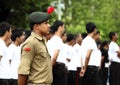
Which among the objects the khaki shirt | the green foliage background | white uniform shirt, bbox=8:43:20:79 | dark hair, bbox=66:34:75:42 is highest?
the green foliage background

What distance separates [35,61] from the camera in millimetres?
7727

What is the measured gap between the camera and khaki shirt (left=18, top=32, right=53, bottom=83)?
7.67 meters

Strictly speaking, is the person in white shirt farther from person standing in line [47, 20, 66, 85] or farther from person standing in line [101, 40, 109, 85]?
person standing in line [101, 40, 109, 85]

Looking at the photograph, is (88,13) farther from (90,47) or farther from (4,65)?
(4,65)

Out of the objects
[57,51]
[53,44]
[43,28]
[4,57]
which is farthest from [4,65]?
[43,28]

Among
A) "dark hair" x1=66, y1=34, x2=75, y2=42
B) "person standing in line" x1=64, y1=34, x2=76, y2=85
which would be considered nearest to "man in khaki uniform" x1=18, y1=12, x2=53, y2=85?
"person standing in line" x1=64, y1=34, x2=76, y2=85

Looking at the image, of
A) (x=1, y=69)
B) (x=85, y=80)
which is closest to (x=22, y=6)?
(x=85, y=80)

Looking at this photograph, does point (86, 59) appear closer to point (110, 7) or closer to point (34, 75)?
point (34, 75)

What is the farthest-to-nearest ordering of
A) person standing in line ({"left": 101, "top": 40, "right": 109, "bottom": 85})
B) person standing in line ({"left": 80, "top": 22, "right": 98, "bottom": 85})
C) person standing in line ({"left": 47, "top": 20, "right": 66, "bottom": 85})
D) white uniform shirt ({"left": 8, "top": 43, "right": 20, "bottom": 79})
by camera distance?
person standing in line ({"left": 101, "top": 40, "right": 109, "bottom": 85}) < person standing in line ({"left": 80, "top": 22, "right": 98, "bottom": 85}) < person standing in line ({"left": 47, "top": 20, "right": 66, "bottom": 85}) < white uniform shirt ({"left": 8, "top": 43, "right": 20, "bottom": 79})

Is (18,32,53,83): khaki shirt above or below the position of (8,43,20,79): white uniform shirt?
below

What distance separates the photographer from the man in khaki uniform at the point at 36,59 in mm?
7676

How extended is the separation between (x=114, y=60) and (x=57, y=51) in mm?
5828

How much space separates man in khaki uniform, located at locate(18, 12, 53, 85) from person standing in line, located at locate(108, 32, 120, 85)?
9458mm

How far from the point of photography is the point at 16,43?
12.1m
